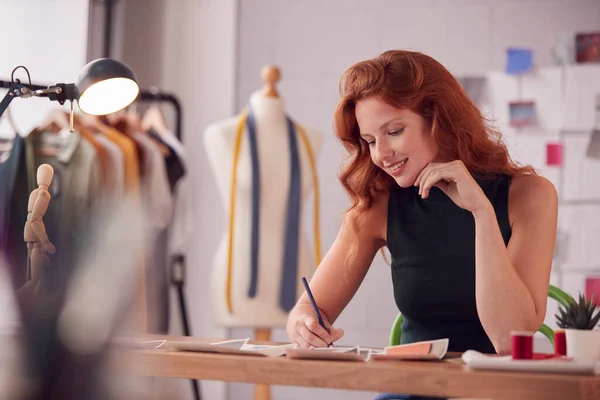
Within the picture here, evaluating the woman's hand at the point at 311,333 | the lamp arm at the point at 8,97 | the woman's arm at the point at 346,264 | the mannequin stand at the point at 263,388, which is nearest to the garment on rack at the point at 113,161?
the mannequin stand at the point at 263,388

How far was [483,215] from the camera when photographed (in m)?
1.42

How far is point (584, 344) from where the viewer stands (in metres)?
1.25

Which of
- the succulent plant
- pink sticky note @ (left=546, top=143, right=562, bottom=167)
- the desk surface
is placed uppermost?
pink sticky note @ (left=546, top=143, right=562, bottom=167)

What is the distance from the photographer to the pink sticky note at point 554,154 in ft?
11.1

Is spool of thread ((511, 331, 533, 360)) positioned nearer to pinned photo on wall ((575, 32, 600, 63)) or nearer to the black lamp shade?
the black lamp shade

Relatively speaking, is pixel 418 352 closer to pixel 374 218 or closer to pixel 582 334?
pixel 582 334

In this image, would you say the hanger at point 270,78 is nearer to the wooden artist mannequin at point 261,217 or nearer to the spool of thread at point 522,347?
the wooden artist mannequin at point 261,217

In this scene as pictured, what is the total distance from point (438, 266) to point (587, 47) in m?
2.18

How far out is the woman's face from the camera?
158 centimetres

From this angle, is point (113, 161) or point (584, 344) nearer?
point (584, 344)

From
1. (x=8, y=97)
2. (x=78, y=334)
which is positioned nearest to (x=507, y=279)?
(x=8, y=97)

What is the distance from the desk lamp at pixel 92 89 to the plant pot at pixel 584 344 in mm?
817

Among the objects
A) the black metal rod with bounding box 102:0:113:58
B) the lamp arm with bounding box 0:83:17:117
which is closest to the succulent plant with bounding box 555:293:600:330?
the lamp arm with bounding box 0:83:17:117

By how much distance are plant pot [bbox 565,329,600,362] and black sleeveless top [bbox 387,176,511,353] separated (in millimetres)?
324
